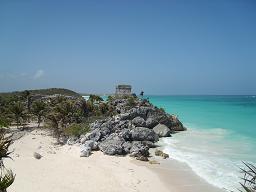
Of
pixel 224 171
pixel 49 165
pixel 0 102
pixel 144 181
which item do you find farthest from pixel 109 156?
pixel 0 102

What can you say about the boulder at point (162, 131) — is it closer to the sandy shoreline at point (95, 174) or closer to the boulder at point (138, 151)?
the boulder at point (138, 151)

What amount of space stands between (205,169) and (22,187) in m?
12.4

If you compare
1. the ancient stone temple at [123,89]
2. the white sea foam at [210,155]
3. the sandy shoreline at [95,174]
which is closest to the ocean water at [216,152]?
the white sea foam at [210,155]

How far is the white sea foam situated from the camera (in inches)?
845

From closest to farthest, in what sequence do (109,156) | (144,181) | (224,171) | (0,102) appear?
(144,181) → (224,171) → (109,156) → (0,102)

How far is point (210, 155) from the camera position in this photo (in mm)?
28594

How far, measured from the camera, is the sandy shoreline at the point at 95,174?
19062 millimetres

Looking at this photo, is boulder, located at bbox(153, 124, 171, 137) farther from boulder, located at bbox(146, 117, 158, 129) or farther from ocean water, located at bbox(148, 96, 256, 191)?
boulder, located at bbox(146, 117, 158, 129)

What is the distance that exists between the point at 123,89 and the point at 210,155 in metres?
50.4

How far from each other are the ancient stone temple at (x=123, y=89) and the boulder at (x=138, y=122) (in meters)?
34.8

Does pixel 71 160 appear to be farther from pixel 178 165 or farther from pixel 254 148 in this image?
pixel 254 148

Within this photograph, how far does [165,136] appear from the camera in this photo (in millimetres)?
39312

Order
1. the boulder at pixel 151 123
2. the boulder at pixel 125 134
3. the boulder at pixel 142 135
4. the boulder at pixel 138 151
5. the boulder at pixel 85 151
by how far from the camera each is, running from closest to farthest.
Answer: the boulder at pixel 85 151, the boulder at pixel 138 151, the boulder at pixel 125 134, the boulder at pixel 142 135, the boulder at pixel 151 123

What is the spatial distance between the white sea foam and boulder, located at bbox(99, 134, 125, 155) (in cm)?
434
